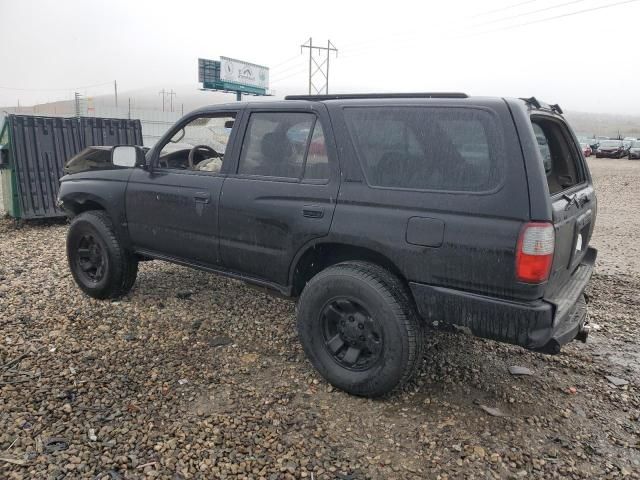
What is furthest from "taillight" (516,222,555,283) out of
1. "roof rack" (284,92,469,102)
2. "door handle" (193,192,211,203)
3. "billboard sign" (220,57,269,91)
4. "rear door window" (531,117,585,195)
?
"billboard sign" (220,57,269,91)

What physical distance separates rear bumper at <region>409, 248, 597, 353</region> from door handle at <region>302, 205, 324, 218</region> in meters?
0.73

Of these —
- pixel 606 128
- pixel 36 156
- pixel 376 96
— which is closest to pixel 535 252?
pixel 376 96

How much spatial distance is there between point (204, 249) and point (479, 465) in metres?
2.38

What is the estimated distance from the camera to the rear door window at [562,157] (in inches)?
137

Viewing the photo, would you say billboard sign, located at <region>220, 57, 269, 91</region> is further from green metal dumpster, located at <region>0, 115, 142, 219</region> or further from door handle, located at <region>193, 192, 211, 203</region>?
door handle, located at <region>193, 192, 211, 203</region>

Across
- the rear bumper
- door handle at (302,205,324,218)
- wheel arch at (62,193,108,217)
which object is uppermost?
door handle at (302,205,324,218)

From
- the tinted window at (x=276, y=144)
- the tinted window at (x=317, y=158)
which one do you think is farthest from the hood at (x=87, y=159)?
the tinted window at (x=317, y=158)

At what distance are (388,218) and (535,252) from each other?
81 cm

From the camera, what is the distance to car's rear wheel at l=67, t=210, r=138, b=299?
14.2ft

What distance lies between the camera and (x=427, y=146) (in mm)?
2801

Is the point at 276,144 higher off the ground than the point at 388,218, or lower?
higher

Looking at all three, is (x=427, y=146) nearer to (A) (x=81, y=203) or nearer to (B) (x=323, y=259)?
(B) (x=323, y=259)

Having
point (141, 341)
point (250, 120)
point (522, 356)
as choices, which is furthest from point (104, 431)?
point (522, 356)

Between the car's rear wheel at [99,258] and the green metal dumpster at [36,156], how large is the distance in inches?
153
